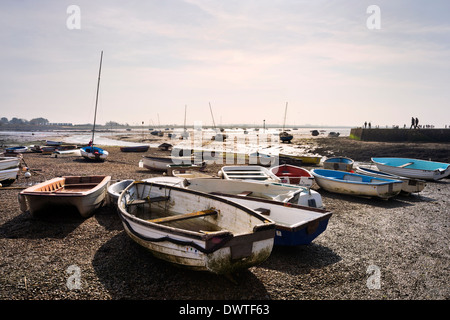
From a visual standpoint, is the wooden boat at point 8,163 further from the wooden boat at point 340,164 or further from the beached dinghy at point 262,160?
the wooden boat at point 340,164

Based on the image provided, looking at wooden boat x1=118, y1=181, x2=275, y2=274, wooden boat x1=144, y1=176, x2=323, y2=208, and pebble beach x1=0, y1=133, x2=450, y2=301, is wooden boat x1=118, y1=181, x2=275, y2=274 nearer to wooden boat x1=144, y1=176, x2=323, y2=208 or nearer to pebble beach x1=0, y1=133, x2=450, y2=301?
pebble beach x1=0, y1=133, x2=450, y2=301

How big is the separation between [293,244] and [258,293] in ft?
6.17

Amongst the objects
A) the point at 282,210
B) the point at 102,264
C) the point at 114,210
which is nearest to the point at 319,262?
the point at 282,210

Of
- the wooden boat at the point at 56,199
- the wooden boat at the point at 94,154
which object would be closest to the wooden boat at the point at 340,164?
the wooden boat at the point at 56,199

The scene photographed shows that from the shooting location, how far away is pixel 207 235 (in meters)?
4.59

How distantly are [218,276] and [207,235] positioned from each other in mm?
1424

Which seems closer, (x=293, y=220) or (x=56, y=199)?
(x=293, y=220)

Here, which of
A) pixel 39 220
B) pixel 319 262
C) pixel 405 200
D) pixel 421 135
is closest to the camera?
pixel 319 262

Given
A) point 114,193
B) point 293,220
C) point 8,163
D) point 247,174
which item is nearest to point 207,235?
point 293,220

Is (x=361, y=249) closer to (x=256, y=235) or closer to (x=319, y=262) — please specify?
(x=319, y=262)

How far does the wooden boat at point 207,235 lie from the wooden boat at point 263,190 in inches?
74.8

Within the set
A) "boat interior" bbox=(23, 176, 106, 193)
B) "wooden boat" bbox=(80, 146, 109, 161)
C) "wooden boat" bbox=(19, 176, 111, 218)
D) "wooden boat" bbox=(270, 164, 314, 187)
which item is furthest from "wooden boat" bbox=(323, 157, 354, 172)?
"wooden boat" bbox=(80, 146, 109, 161)

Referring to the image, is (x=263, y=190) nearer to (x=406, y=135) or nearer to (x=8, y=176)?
(x=8, y=176)
